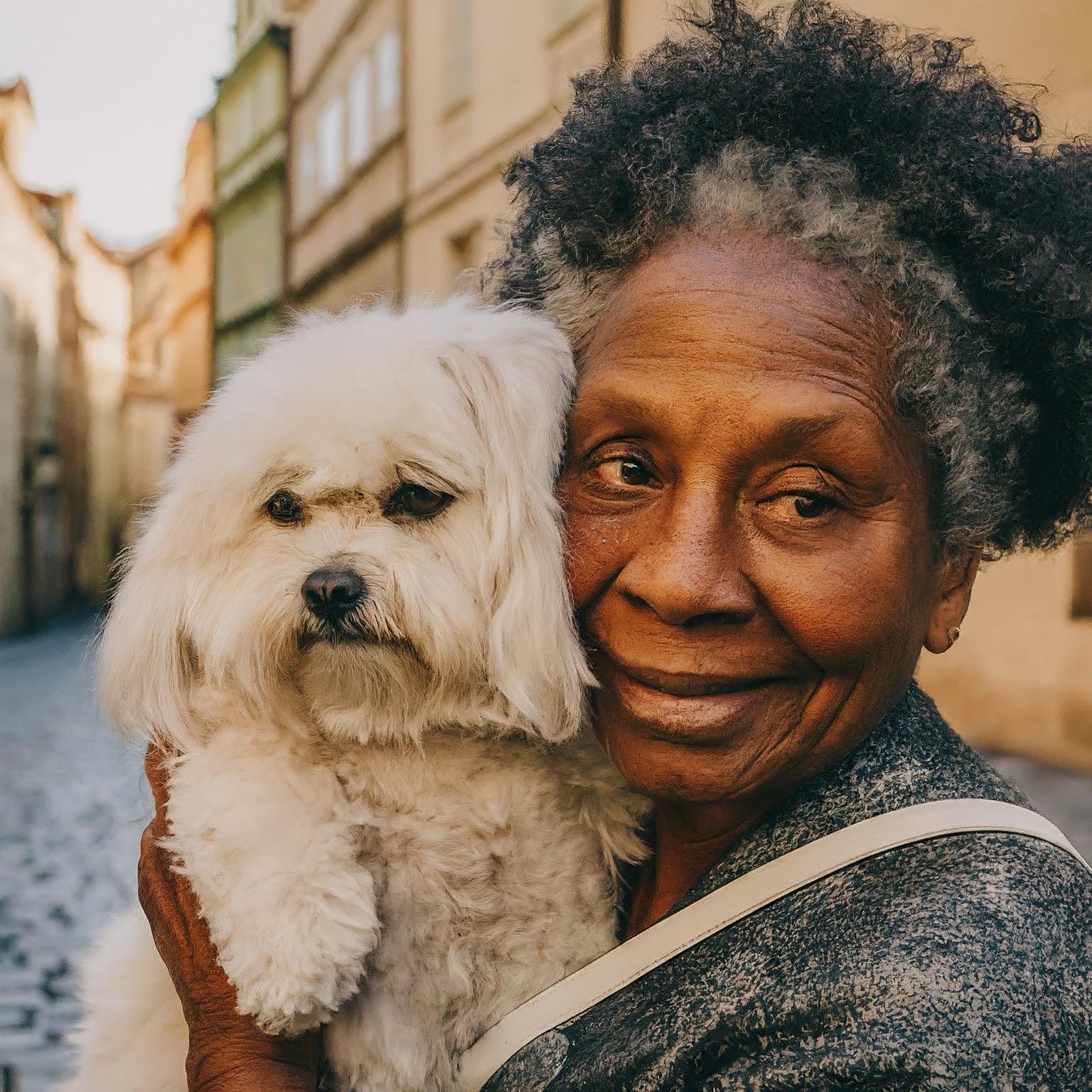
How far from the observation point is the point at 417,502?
180 centimetres

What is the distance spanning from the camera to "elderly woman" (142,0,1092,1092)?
1.33 meters

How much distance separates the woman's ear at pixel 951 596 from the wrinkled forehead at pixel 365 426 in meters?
0.69

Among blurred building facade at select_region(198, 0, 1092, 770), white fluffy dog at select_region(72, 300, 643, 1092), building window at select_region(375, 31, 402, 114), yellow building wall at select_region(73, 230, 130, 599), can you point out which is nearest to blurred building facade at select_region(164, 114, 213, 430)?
blurred building facade at select_region(198, 0, 1092, 770)

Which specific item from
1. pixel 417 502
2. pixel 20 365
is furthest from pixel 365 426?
pixel 20 365

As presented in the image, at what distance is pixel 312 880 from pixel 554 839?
388 mm

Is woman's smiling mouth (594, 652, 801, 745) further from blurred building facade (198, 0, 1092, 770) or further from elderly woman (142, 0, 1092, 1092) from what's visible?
blurred building facade (198, 0, 1092, 770)

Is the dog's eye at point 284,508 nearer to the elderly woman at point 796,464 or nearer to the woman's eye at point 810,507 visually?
the elderly woman at point 796,464

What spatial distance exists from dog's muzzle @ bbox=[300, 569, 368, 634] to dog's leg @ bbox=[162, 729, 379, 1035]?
0.74 feet

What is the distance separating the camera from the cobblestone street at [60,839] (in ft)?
11.4

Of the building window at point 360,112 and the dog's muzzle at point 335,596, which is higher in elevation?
the building window at point 360,112

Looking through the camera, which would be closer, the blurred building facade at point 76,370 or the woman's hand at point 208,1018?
the woman's hand at point 208,1018

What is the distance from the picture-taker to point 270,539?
179 cm

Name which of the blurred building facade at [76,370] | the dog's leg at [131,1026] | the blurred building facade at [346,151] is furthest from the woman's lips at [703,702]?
the blurred building facade at [76,370]

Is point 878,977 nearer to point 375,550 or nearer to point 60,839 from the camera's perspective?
point 375,550
